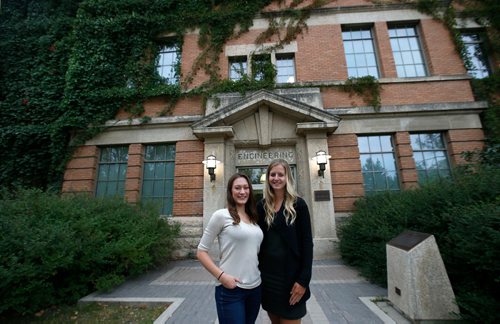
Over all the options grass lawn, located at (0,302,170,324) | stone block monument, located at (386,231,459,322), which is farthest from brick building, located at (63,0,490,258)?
stone block monument, located at (386,231,459,322)

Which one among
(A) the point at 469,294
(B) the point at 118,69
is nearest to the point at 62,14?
(B) the point at 118,69

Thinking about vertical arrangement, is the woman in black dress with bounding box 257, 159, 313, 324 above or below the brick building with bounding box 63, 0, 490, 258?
below

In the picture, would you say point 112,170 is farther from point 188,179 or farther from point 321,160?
point 321,160

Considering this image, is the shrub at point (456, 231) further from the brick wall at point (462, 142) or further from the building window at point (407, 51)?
the building window at point (407, 51)

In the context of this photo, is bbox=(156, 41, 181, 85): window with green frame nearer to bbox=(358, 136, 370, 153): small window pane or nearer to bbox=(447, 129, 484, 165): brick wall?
bbox=(358, 136, 370, 153): small window pane

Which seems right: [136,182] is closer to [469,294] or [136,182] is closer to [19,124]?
[19,124]

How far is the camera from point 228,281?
2.04 meters

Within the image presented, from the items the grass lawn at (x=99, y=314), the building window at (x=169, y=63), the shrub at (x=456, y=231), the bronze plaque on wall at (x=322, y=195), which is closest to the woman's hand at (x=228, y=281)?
the grass lawn at (x=99, y=314)

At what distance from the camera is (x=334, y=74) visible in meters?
9.92

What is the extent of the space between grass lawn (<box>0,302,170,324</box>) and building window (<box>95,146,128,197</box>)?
550 cm

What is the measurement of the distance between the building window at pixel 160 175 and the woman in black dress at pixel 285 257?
25.3 ft

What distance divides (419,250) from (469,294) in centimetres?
77

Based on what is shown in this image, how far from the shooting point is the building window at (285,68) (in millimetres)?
10328

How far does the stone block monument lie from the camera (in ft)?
11.3
